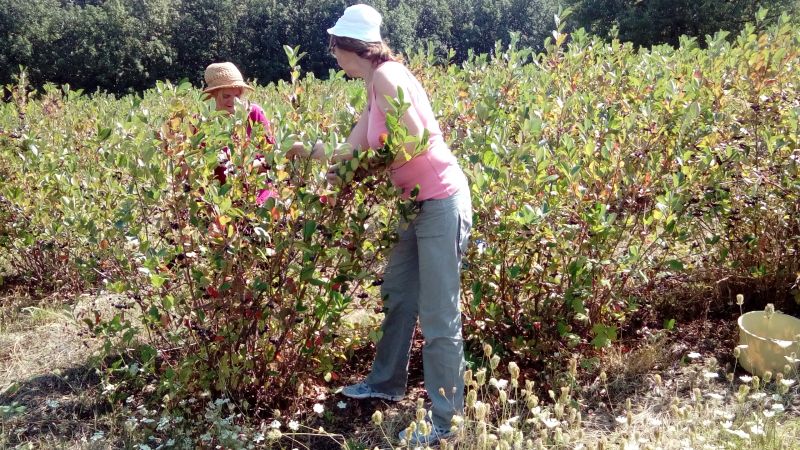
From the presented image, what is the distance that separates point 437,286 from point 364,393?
0.67m

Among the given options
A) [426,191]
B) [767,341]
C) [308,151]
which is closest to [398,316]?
[426,191]

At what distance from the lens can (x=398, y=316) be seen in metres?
2.67

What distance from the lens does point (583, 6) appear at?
2525cm

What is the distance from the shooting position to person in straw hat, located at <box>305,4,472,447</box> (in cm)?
218

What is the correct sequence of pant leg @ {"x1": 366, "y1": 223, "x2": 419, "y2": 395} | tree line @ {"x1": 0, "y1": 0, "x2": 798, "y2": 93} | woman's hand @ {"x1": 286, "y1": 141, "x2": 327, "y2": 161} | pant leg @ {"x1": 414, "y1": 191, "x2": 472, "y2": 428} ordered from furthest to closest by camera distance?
tree line @ {"x1": 0, "y1": 0, "x2": 798, "y2": 93} → pant leg @ {"x1": 366, "y1": 223, "x2": 419, "y2": 395} → pant leg @ {"x1": 414, "y1": 191, "x2": 472, "y2": 428} → woman's hand @ {"x1": 286, "y1": 141, "x2": 327, "y2": 161}

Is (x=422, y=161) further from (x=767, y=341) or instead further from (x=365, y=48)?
(x=767, y=341)

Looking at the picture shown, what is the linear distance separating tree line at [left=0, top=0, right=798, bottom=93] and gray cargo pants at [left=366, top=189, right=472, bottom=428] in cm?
3038

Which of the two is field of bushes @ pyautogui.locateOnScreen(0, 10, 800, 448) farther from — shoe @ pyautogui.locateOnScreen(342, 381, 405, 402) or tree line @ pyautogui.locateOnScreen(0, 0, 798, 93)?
tree line @ pyautogui.locateOnScreen(0, 0, 798, 93)

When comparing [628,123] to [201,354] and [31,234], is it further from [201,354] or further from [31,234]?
[31,234]

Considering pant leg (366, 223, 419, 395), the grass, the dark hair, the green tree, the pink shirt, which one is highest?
the green tree

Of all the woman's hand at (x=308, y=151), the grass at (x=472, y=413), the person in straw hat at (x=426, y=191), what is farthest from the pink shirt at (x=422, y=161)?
the grass at (x=472, y=413)

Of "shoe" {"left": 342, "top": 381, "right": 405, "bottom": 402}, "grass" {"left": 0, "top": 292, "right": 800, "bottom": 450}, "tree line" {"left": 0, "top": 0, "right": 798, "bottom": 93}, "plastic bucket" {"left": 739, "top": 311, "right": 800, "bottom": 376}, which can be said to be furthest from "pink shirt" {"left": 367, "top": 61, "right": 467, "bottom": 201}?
"tree line" {"left": 0, "top": 0, "right": 798, "bottom": 93}

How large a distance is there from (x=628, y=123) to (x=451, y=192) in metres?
1.03

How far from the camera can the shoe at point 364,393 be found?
8.98 feet
